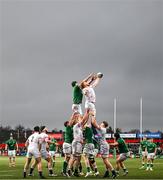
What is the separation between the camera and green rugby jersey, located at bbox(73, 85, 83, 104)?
76.9 feet

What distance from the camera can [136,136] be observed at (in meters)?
92.8

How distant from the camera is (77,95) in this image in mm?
23609

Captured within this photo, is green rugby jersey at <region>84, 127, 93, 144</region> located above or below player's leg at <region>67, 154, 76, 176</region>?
above

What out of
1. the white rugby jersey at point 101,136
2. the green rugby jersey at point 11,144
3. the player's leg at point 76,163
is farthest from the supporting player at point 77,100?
the green rugby jersey at point 11,144

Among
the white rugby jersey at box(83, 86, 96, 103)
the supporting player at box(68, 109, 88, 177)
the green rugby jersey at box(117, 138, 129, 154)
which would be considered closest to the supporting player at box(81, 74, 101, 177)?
the white rugby jersey at box(83, 86, 96, 103)

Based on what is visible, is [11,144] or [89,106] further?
[11,144]

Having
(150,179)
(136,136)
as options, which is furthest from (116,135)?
(136,136)

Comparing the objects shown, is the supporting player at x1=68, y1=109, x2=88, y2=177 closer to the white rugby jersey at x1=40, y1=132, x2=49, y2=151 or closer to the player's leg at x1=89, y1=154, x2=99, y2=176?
the player's leg at x1=89, y1=154, x2=99, y2=176

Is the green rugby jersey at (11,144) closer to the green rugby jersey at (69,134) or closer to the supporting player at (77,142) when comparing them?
the green rugby jersey at (69,134)

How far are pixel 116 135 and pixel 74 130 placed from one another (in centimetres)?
359

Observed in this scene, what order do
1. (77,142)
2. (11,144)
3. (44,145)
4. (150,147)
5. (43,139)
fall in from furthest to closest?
(11,144)
(150,147)
(44,145)
(43,139)
(77,142)

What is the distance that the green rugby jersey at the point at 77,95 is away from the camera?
23438mm

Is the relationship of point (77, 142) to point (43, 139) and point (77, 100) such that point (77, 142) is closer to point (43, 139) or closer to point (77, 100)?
point (43, 139)

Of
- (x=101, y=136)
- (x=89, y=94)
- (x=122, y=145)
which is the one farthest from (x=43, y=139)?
(x=122, y=145)
